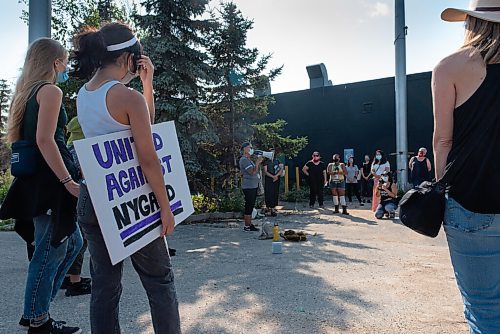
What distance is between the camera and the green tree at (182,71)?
11492 millimetres

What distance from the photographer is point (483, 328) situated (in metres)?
1.74

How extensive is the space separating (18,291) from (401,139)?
48.5 ft

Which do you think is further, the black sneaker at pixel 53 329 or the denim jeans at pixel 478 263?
the black sneaker at pixel 53 329

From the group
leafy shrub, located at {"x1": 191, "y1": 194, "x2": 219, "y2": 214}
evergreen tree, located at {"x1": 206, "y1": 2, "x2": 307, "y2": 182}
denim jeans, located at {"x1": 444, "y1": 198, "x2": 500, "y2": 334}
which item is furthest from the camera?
evergreen tree, located at {"x1": 206, "y1": 2, "x2": 307, "y2": 182}

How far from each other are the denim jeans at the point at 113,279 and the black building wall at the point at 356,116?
1831cm

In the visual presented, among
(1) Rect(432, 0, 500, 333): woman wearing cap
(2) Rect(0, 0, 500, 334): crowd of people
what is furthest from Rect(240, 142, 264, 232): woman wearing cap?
(1) Rect(432, 0, 500, 333): woman wearing cap

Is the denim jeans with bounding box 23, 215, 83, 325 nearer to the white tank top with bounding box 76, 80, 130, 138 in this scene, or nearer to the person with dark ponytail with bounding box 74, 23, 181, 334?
the person with dark ponytail with bounding box 74, 23, 181, 334

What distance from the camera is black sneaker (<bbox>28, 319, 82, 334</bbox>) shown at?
2924 mm

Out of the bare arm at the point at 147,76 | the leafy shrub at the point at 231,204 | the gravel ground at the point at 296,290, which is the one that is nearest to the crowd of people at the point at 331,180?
the leafy shrub at the point at 231,204

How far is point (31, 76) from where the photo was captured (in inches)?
119

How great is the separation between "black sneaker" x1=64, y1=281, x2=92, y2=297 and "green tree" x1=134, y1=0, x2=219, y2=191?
717cm

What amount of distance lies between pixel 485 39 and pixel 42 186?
9.13 ft

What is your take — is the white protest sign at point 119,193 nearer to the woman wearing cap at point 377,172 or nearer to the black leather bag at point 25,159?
the black leather bag at point 25,159

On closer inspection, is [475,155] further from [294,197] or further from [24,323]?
[294,197]
